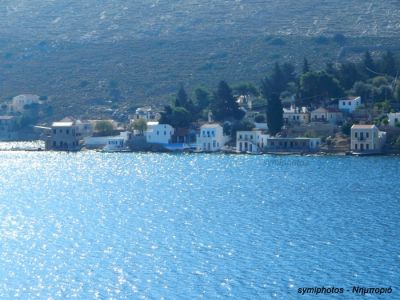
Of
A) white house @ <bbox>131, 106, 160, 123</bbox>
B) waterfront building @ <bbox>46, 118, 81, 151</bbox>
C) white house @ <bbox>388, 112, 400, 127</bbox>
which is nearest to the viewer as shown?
white house @ <bbox>388, 112, 400, 127</bbox>

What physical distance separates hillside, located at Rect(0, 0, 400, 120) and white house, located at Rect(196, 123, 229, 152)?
1967cm

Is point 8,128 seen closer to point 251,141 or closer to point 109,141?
point 109,141

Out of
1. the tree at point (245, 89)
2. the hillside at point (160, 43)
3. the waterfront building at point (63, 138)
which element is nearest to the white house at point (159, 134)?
the waterfront building at point (63, 138)

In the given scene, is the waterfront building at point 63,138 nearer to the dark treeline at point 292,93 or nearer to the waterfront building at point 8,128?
the dark treeline at point 292,93

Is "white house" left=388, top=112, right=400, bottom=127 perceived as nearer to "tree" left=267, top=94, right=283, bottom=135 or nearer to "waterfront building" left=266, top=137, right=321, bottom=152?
"waterfront building" left=266, top=137, right=321, bottom=152

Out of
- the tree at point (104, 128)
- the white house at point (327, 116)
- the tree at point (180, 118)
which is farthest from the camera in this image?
the tree at point (104, 128)

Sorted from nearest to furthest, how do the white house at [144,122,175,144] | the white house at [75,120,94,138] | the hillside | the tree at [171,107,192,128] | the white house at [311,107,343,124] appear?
the white house at [311,107,343,124]
the white house at [144,122,175,144]
the tree at [171,107,192,128]
the white house at [75,120,94,138]
the hillside

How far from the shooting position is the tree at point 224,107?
7519 centimetres

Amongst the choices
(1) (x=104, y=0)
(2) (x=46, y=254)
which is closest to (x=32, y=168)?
(2) (x=46, y=254)

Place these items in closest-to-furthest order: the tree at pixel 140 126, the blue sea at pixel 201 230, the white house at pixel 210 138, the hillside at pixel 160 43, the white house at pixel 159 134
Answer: the blue sea at pixel 201 230, the white house at pixel 210 138, the white house at pixel 159 134, the tree at pixel 140 126, the hillside at pixel 160 43

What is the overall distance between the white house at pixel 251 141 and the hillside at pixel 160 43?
21474 millimetres

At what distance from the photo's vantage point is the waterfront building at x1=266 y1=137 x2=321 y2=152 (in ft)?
224

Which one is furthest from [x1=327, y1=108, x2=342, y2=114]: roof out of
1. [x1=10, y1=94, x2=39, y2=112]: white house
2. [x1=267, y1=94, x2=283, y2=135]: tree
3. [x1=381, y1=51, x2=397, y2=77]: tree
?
[x1=10, y1=94, x2=39, y2=112]: white house

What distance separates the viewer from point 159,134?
73.8m
